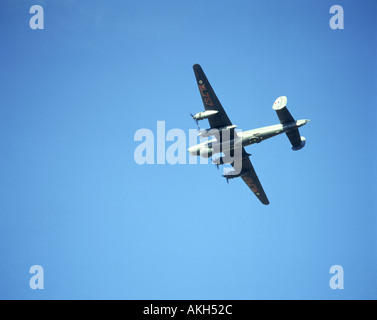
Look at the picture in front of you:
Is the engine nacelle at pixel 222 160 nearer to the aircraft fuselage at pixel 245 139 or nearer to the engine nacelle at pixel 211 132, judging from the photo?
the aircraft fuselage at pixel 245 139

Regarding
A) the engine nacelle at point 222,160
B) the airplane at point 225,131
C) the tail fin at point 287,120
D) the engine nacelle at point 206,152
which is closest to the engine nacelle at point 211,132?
the airplane at point 225,131

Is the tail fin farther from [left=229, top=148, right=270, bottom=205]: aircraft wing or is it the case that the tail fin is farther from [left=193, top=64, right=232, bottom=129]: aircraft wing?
[left=229, top=148, right=270, bottom=205]: aircraft wing

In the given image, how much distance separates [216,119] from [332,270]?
20.2 metres

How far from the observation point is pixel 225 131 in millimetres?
48469

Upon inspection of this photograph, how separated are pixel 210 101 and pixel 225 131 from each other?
3.75 m

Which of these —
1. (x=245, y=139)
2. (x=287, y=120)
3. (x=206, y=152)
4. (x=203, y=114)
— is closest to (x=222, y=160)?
(x=206, y=152)

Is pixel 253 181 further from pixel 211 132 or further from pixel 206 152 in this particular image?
pixel 211 132

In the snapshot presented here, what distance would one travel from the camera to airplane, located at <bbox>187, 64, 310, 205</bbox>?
151 feet

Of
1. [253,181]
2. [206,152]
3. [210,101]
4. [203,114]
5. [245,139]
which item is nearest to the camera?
[203,114]

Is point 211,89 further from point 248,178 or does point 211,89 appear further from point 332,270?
point 332,270

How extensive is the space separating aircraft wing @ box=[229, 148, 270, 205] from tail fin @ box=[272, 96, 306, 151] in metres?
8.20
